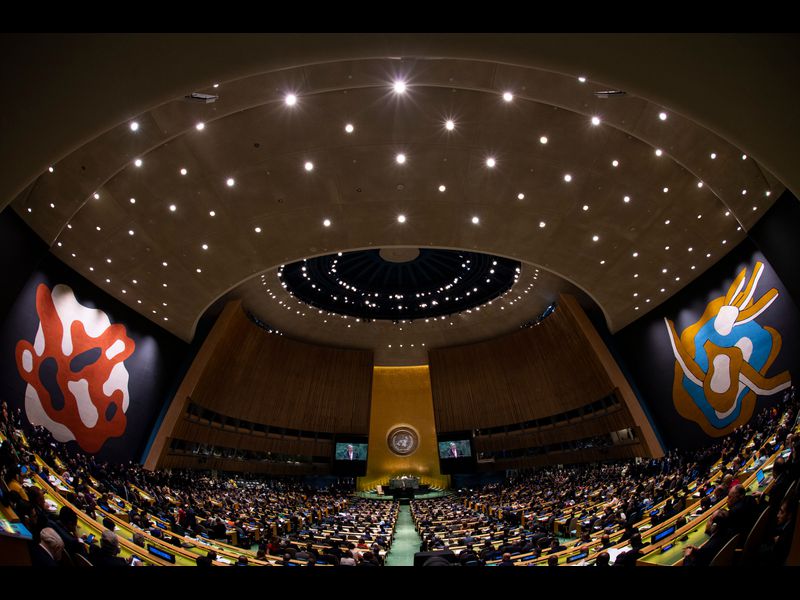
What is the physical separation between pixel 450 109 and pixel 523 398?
21.0m

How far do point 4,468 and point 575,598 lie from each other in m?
7.61

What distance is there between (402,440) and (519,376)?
495 inches

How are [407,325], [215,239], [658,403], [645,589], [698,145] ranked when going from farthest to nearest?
[407,325] < [658,403] < [215,239] < [698,145] < [645,589]

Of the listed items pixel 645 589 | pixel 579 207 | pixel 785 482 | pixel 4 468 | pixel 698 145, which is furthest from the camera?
pixel 579 207

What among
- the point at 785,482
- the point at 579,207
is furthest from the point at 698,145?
the point at 785,482

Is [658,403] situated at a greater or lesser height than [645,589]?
greater

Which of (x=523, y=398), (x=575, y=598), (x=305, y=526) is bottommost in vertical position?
(x=575, y=598)

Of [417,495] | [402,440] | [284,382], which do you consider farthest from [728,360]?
[402,440]

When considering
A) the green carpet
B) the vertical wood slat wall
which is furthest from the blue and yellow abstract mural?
the vertical wood slat wall

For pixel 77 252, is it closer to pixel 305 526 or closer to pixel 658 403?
pixel 305 526

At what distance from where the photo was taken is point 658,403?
19.1 metres

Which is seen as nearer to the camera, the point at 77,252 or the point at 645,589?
the point at 645,589

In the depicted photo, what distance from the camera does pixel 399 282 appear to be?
89.8 feet

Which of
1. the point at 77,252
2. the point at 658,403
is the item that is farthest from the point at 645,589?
the point at 658,403
